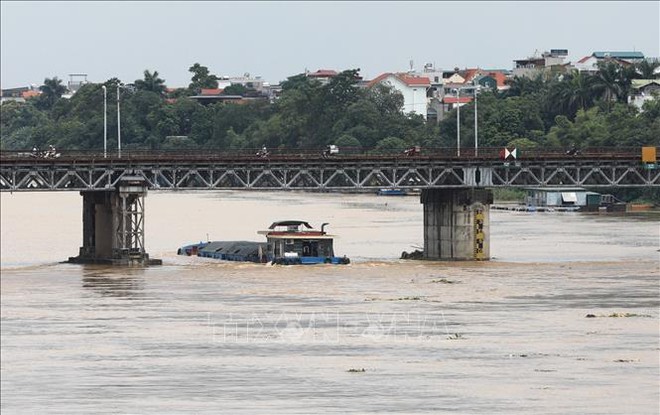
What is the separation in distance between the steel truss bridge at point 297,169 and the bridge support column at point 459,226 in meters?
1.22

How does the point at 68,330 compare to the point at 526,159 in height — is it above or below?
below

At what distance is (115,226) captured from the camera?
98.1 m

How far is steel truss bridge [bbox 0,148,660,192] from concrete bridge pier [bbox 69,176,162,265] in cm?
111

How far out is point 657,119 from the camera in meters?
192

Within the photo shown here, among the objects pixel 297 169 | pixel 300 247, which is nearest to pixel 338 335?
pixel 300 247

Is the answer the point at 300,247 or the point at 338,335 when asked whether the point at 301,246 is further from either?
the point at 338,335

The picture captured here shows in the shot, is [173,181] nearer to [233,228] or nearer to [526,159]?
[526,159]

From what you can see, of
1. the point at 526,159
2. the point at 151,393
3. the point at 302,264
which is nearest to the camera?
the point at 151,393

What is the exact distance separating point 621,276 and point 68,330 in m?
37.2

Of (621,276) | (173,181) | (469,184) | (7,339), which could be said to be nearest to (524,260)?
(469,184)

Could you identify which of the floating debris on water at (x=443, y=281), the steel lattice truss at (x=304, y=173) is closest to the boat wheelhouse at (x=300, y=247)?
the steel lattice truss at (x=304, y=173)

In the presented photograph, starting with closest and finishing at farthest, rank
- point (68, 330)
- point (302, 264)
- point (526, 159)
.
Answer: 1. point (68, 330)
2. point (302, 264)
3. point (526, 159)

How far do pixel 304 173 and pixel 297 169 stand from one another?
0.93 metres

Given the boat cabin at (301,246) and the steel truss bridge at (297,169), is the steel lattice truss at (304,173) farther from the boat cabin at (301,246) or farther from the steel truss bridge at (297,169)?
the boat cabin at (301,246)
